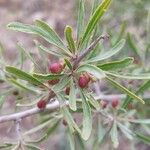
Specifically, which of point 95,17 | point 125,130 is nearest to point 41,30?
point 95,17

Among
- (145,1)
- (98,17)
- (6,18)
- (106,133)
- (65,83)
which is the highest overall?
(6,18)

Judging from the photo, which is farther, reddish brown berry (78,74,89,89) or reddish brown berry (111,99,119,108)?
reddish brown berry (111,99,119,108)

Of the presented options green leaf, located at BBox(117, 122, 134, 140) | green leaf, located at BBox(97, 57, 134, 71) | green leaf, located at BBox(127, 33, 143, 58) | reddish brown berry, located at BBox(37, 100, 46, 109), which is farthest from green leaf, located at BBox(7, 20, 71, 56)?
green leaf, located at BBox(127, 33, 143, 58)

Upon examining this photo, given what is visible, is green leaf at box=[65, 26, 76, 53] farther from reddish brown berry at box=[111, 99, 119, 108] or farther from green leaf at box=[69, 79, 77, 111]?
reddish brown berry at box=[111, 99, 119, 108]

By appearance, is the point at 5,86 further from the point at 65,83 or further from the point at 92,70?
the point at 92,70

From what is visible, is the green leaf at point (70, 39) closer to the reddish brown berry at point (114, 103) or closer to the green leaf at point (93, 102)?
the green leaf at point (93, 102)

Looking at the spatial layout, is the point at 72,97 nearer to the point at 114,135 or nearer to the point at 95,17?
the point at 95,17

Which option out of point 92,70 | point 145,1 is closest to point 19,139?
point 92,70
